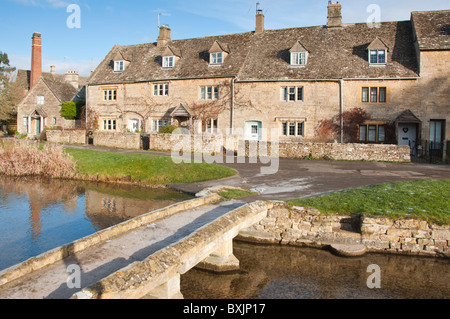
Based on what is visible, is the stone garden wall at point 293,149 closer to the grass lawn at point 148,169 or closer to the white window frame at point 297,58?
the grass lawn at point 148,169

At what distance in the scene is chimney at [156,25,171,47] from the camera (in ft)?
133

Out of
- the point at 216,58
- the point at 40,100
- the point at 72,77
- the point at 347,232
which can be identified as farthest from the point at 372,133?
the point at 72,77

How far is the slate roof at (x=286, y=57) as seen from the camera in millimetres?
31203

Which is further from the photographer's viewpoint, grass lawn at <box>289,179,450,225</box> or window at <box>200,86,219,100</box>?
window at <box>200,86,219,100</box>

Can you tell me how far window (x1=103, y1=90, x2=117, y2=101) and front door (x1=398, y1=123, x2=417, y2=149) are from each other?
2818cm

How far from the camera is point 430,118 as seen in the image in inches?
1157

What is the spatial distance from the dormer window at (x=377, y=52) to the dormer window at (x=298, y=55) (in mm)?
5403

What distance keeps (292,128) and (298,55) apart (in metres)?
6.60

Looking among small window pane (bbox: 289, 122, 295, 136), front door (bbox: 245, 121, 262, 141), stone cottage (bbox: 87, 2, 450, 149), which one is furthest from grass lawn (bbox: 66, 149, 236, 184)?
small window pane (bbox: 289, 122, 295, 136)

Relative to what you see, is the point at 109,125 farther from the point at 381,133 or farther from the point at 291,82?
the point at 381,133

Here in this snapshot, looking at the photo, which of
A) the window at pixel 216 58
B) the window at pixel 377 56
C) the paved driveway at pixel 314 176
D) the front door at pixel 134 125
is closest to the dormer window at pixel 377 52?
the window at pixel 377 56

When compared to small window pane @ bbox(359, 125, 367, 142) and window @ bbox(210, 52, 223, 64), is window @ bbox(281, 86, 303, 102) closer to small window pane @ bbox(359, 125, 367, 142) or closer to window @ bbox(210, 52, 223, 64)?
small window pane @ bbox(359, 125, 367, 142)
